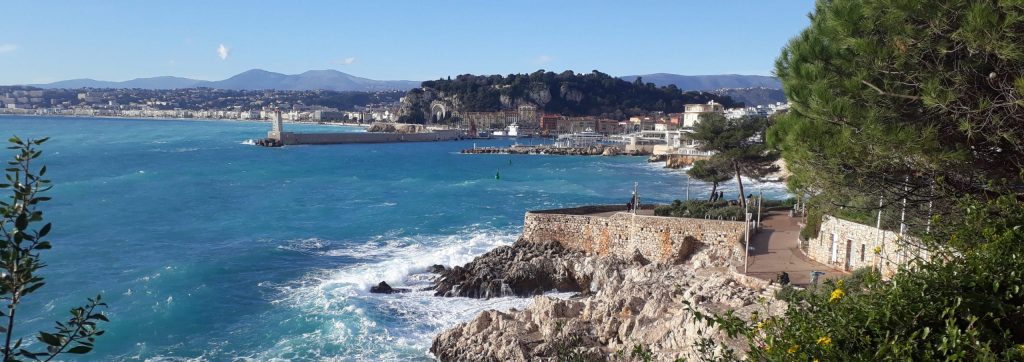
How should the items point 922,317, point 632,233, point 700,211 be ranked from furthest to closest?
point 700,211 → point 632,233 → point 922,317

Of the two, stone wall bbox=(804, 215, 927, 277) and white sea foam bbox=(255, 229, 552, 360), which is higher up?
stone wall bbox=(804, 215, 927, 277)

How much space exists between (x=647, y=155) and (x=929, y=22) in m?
67.5

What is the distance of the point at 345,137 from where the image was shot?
293ft

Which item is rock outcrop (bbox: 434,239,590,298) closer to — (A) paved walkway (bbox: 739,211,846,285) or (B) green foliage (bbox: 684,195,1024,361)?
(A) paved walkway (bbox: 739,211,846,285)

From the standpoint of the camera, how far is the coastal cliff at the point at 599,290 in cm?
1084

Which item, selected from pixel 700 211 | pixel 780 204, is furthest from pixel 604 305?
pixel 780 204

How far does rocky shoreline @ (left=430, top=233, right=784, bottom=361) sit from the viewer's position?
1070 centimetres

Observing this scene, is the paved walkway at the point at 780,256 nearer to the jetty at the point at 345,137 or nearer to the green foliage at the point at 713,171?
the green foliage at the point at 713,171

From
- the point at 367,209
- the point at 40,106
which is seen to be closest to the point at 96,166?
the point at 367,209

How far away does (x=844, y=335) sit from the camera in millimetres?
3740

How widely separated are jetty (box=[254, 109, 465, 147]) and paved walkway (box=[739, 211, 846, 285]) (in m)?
68.2

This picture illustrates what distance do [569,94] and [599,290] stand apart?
387 feet

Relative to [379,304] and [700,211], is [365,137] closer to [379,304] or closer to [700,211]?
[700,211]

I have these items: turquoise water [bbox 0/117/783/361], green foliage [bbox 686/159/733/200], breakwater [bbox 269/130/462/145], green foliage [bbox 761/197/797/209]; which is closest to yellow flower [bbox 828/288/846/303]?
turquoise water [bbox 0/117/783/361]
